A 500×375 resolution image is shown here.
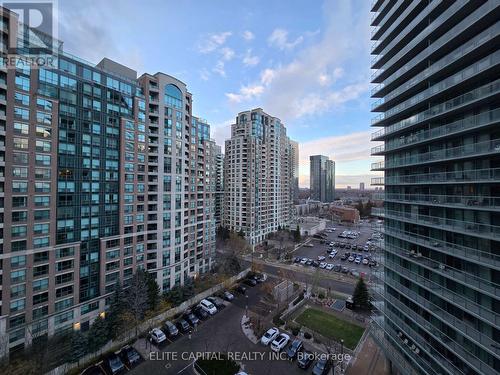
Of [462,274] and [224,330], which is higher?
[462,274]

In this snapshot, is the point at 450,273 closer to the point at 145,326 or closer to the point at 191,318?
the point at 191,318

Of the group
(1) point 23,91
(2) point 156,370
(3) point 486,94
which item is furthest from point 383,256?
(1) point 23,91

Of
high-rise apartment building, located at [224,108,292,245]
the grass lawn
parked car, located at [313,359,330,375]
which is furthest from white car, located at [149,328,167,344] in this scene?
high-rise apartment building, located at [224,108,292,245]

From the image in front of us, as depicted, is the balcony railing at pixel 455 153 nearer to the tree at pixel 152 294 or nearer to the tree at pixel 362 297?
the tree at pixel 362 297

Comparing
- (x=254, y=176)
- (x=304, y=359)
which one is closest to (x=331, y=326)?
(x=304, y=359)

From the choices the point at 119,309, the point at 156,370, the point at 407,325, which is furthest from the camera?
the point at 119,309

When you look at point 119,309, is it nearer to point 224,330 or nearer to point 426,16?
point 224,330

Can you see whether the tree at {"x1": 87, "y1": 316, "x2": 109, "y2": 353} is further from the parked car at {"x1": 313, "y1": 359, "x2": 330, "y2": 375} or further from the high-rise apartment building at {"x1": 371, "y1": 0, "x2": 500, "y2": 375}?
the high-rise apartment building at {"x1": 371, "y1": 0, "x2": 500, "y2": 375}
